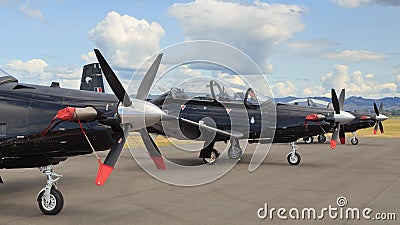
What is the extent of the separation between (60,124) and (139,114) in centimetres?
156

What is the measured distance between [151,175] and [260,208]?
608 centimetres

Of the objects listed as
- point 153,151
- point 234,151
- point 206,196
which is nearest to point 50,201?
point 153,151

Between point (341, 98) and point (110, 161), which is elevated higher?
point (341, 98)

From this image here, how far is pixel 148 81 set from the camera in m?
9.11

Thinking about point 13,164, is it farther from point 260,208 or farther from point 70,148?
point 260,208

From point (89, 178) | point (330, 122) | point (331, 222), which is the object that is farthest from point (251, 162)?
point (331, 222)

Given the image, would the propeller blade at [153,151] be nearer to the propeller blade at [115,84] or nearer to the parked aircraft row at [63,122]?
the parked aircraft row at [63,122]

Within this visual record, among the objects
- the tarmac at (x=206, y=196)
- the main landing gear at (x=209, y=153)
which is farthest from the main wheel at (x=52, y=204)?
the main landing gear at (x=209, y=153)

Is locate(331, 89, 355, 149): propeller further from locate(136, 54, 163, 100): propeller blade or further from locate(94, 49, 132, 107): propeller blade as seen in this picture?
locate(94, 49, 132, 107): propeller blade

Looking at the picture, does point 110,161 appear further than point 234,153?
No

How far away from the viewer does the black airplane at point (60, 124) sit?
798cm

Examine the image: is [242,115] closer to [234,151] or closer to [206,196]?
[234,151]

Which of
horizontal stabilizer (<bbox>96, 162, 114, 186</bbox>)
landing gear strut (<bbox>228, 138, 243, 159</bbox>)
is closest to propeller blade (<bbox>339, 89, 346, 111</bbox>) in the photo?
landing gear strut (<bbox>228, 138, 243, 159</bbox>)

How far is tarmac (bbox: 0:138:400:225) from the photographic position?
789 cm
